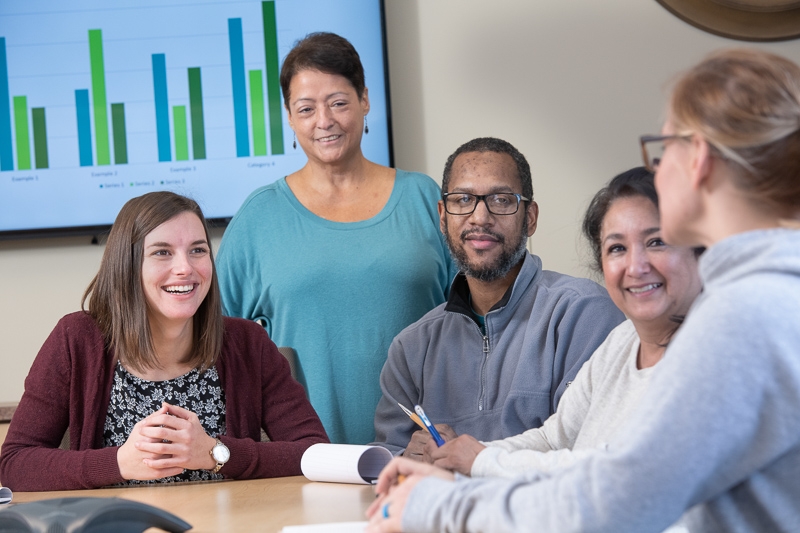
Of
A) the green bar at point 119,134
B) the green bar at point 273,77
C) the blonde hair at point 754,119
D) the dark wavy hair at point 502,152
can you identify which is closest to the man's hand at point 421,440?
the dark wavy hair at point 502,152

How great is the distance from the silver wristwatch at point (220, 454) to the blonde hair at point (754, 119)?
1079mm

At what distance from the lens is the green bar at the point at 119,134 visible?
8.76 feet

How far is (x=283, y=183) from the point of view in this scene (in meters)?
2.34

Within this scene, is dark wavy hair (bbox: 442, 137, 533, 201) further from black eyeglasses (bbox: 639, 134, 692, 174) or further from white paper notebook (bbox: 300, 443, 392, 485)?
black eyeglasses (bbox: 639, 134, 692, 174)

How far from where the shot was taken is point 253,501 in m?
1.36

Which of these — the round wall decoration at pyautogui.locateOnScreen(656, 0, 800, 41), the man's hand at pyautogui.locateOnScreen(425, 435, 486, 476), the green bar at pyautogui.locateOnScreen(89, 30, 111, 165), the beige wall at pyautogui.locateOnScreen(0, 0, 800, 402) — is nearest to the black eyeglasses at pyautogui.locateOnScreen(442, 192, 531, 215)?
the man's hand at pyautogui.locateOnScreen(425, 435, 486, 476)

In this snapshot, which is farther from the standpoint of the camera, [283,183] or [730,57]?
[283,183]

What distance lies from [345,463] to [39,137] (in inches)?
70.0

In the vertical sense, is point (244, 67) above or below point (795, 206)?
above

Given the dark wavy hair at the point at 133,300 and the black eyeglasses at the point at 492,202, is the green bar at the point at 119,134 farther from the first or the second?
the black eyeglasses at the point at 492,202

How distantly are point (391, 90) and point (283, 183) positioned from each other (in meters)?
0.56

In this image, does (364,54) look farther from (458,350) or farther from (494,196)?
(458,350)

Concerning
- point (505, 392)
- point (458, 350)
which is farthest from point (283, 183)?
point (505, 392)

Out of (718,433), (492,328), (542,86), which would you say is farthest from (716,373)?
(542,86)
